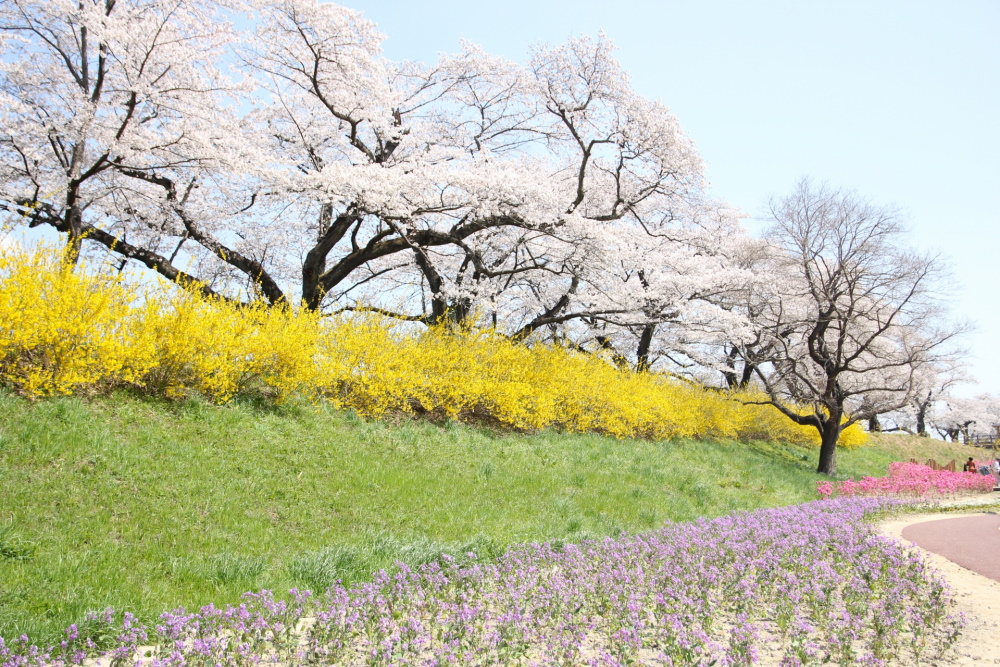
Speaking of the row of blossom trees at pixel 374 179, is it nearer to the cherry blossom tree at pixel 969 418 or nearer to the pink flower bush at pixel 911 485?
the pink flower bush at pixel 911 485

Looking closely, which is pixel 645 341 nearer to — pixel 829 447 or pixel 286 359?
pixel 829 447

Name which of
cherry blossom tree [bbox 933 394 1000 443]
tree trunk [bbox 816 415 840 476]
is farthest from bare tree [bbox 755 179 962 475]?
cherry blossom tree [bbox 933 394 1000 443]

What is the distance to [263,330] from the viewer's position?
8156mm

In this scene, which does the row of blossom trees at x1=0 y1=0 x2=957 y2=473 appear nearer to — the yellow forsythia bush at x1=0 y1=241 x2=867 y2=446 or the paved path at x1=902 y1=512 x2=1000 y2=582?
the yellow forsythia bush at x1=0 y1=241 x2=867 y2=446

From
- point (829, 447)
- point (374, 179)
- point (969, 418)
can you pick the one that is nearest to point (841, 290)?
point (829, 447)

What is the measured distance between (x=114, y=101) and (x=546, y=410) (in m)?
10.2

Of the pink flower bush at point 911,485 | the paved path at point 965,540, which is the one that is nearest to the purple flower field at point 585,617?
the paved path at point 965,540

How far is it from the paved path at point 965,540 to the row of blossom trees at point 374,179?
709 centimetres

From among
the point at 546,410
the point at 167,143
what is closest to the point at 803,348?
the point at 546,410

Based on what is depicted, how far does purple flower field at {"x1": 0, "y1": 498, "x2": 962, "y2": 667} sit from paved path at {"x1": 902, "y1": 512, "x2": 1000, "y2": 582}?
5.11ft

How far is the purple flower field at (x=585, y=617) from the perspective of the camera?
3225mm

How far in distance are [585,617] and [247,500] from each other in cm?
331

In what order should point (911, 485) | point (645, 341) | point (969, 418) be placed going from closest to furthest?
point (911, 485), point (645, 341), point (969, 418)

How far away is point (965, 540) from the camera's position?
7.95 metres
